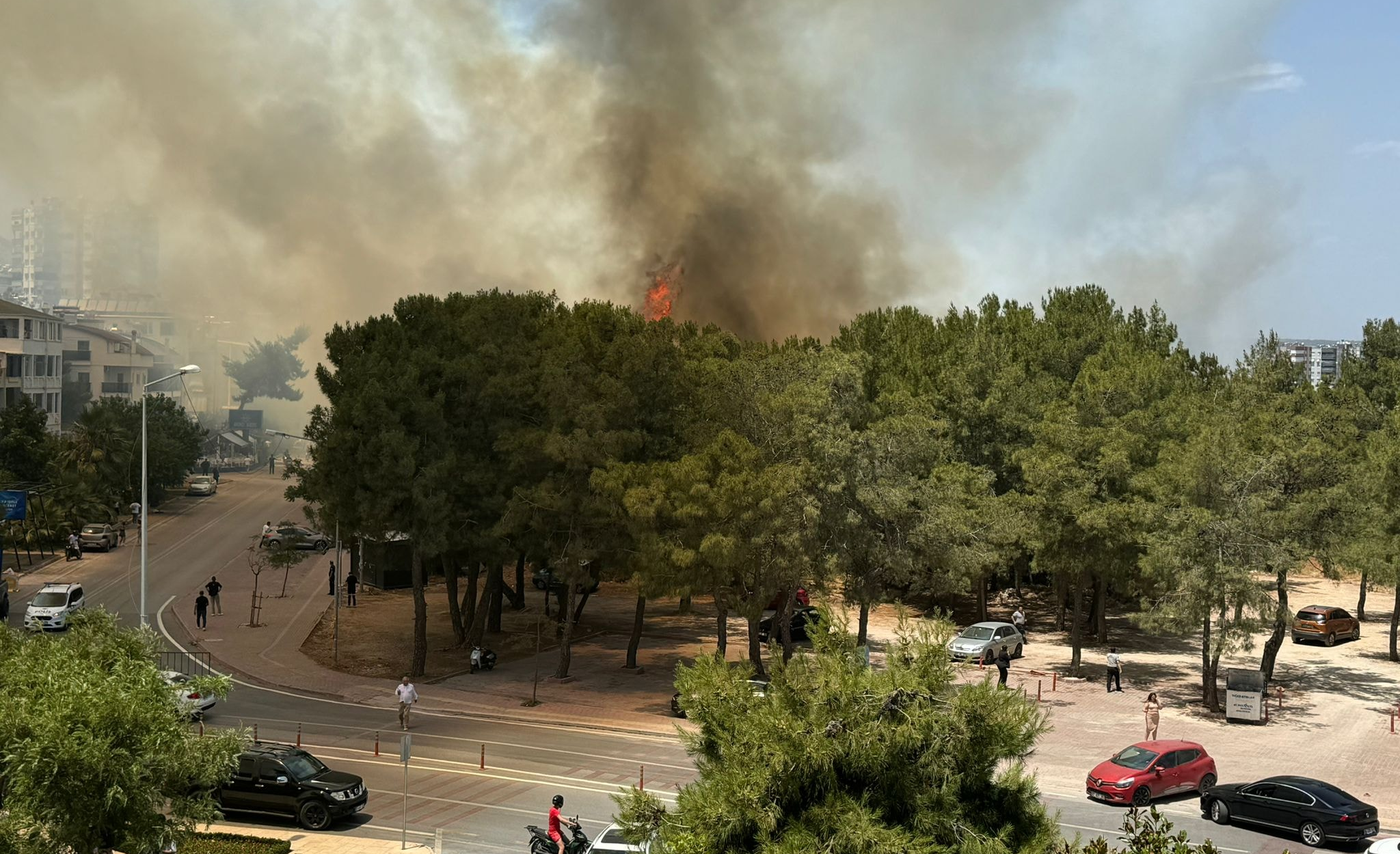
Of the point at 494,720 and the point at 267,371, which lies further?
the point at 267,371

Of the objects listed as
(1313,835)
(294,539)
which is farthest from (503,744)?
(294,539)

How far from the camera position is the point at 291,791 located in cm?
2772

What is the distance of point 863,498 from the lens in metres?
42.3

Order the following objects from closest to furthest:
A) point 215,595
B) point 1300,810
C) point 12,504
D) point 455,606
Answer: point 1300,810 → point 455,606 → point 215,595 → point 12,504

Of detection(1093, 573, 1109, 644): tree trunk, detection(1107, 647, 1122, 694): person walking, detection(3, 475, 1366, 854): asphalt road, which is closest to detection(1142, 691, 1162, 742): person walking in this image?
detection(3, 475, 1366, 854): asphalt road

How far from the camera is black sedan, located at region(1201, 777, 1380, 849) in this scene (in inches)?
1088

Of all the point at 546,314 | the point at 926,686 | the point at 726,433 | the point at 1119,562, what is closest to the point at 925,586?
the point at 1119,562

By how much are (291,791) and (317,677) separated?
17876 millimetres

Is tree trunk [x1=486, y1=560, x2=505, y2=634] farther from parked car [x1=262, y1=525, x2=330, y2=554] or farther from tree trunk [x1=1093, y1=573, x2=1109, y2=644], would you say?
tree trunk [x1=1093, y1=573, x2=1109, y2=644]

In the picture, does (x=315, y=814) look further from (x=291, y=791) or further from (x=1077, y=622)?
(x=1077, y=622)

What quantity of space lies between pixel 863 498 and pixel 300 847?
2240 cm

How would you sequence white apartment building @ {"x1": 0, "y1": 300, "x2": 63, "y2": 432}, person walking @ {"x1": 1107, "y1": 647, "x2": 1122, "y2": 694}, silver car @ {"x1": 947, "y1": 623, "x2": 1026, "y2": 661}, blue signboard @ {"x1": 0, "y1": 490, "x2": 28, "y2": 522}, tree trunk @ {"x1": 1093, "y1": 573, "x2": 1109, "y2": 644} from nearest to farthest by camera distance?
person walking @ {"x1": 1107, "y1": 647, "x2": 1122, "y2": 694}
silver car @ {"x1": 947, "y1": 623, "x2": 1026, "y2": 661}
tree trunk @ {"x1": 1093, "y1": 573, "x2": 1109, "y2": 644}
blue signboard @ {"x1": 0, "y1": 490, "x2": 28, "y2": 522}
white apartment building @ {"x1": 0, "y1": 300, "x2": 63, "y2": 432}

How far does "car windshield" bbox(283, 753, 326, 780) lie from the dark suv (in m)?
0.02

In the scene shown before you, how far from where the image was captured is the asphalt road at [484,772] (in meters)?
27.8
